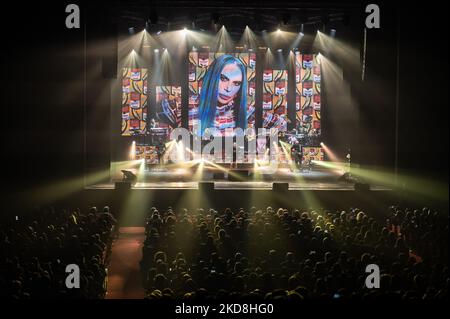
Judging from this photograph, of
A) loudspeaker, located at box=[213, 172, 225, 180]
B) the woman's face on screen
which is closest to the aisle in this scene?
loudspeaker, located at box=[213, 172, 225, 180]

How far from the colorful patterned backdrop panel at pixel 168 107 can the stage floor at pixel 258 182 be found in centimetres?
686

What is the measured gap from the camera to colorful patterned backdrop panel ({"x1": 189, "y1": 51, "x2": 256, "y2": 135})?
31.8 metres

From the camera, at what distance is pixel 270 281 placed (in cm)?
832

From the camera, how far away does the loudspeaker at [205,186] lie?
18.9 meters

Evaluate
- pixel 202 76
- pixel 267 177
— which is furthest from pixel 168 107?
pixel 267 177

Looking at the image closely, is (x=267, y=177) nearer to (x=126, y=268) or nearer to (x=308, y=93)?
(x=308, y=93)

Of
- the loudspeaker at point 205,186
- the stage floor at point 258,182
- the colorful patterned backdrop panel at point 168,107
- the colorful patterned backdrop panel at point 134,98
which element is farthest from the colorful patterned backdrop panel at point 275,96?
the loudspeaker at point 205,186

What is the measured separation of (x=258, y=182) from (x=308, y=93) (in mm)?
11408

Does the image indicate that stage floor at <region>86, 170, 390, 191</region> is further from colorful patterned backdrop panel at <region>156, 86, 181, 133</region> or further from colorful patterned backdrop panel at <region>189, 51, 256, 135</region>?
colorful patterned backdrop panel at <region>189, 51, 256, 135</region>

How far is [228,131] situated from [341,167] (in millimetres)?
6521

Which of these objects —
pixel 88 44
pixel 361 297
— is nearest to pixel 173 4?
pixel 88 44

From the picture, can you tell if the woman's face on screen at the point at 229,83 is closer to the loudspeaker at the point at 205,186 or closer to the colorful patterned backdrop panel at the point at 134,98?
the colorful patterned backdrop panel at the point at 134,98

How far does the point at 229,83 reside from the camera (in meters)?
32.1
